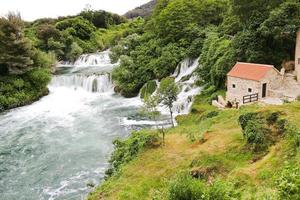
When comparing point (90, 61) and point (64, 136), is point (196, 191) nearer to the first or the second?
point (64, 136)

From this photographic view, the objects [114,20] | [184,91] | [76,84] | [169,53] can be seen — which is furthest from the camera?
[114,20]

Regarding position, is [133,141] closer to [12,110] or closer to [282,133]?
[282,133]

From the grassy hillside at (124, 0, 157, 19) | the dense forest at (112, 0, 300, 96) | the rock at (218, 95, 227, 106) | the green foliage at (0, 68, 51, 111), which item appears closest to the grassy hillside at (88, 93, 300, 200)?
the rock at (218, 95, 227, 106)

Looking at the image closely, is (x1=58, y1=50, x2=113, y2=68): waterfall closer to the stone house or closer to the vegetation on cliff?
the vegetation on cliff

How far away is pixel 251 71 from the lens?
25.7 meters

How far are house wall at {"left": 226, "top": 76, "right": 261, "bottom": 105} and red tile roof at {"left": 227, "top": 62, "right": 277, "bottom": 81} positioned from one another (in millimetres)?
277

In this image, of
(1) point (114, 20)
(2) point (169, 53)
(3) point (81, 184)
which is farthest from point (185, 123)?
(1) point (114, 20)

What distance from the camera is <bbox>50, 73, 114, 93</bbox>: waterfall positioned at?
4166cm

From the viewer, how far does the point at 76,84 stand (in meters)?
43.4

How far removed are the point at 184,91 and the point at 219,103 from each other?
5.91 meters

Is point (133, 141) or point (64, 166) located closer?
point (133, 141)

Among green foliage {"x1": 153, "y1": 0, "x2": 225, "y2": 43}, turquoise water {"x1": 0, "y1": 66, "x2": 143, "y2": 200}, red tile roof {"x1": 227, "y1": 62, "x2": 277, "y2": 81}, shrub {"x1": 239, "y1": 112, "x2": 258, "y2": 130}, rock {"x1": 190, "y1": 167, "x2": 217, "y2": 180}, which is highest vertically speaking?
green foliage {"x1": 153, "y1": 0, "x2": 225, "y2": 43}

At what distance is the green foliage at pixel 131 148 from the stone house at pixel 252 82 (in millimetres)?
9000

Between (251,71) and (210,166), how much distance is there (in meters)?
13.0
